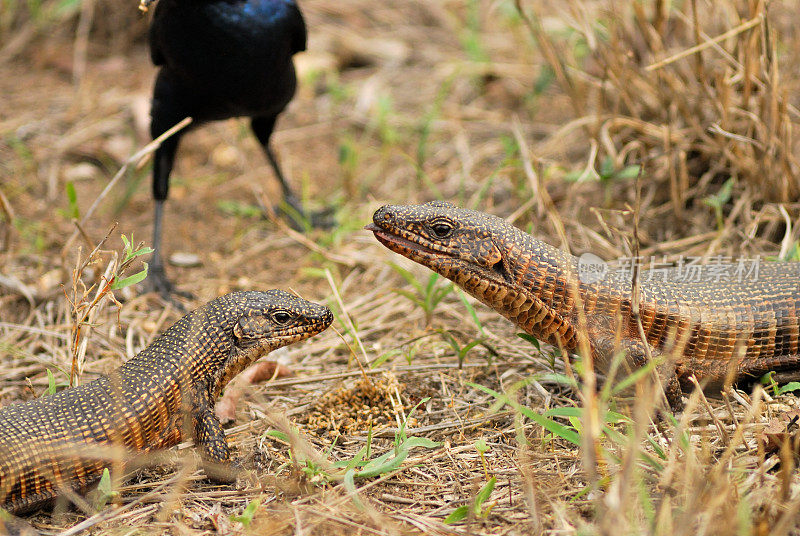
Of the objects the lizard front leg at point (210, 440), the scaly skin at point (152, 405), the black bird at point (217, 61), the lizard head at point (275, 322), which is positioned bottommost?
the lizard front leg at point (210, 440)

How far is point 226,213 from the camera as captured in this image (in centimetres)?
611

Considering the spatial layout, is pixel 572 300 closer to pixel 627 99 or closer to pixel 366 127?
pixel 627 99

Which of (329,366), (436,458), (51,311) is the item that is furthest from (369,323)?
(51,311)

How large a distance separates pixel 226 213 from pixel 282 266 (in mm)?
1045

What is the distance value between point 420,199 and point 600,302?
272 cm

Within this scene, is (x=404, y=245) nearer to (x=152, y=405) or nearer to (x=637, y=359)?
(x=637, y=359)

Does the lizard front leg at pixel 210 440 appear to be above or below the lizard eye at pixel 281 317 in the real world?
below

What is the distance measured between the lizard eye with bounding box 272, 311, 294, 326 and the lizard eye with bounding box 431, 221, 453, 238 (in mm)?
840

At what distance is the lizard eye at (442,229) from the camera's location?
3492 millimetres

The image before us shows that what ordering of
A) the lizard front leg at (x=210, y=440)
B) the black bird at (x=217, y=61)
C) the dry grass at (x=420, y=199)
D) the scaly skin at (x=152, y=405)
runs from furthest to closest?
the black bird at (x=217, y=61)
the lizard front leg at (x=210, y=440)
the scaly skin at (x=152, y=405)
the dry grass at (x=420, y=199)

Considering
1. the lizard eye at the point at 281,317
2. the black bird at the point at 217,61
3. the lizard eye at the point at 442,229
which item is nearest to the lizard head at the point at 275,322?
the lizard eye at the point at 281,317

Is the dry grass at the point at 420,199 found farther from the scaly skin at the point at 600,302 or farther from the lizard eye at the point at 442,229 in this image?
the lizard eye at the point at 442,229

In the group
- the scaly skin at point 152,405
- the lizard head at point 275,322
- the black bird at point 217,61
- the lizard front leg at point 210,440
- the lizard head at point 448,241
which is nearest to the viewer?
the scaly skin at point 152,405

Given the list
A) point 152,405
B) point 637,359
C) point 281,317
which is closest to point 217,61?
point 281,317
